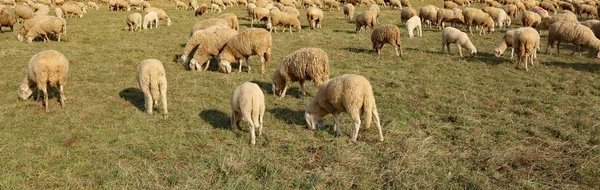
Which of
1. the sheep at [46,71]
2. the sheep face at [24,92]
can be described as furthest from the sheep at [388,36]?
the sheep face at [24,92]

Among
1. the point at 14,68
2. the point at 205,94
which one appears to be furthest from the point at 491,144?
the point at 14,68

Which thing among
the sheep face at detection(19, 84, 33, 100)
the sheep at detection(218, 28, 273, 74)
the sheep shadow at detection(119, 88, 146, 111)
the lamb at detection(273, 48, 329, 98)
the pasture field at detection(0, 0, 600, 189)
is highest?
the sheep at detection(218, 28, 273, 74)

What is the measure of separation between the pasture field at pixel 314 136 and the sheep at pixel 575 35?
1.57 meters

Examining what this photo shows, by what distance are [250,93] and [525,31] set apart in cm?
1157

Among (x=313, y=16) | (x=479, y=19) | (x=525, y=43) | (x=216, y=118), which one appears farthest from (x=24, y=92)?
(x=479, y=19)

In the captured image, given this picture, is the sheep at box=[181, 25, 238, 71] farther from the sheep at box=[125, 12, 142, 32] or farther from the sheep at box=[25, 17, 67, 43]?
the sheep at box=[125, 12, 142, 32]

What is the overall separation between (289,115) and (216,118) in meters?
1.82

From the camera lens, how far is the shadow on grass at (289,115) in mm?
8227

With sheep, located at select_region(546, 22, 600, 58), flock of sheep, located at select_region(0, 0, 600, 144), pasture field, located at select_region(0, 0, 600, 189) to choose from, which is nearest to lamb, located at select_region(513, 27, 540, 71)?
flock of sheep, located at select_region(0, 0, 600, 144)

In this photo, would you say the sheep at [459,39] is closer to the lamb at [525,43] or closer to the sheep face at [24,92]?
the lamb at [525,43]

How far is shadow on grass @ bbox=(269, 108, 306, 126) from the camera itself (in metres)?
8.23

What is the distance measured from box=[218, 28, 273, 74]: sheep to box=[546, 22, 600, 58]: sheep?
42.6ft

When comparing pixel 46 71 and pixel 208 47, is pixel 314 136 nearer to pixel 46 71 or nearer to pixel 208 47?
pixel 46 71

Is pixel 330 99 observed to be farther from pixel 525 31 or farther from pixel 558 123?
pixel 525 31
